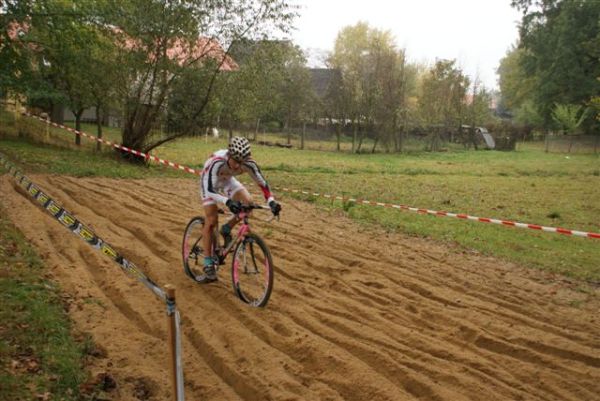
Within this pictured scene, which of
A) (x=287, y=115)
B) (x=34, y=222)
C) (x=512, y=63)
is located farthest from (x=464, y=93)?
(x=34, y=222)

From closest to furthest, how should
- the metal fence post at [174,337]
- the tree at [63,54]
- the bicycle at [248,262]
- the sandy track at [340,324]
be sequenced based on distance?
the metal fence post at [174,337]
the sandy track at [340,324]
the bicycle at [248,262]
the tree at [63,54]

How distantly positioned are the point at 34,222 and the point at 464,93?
154 feet

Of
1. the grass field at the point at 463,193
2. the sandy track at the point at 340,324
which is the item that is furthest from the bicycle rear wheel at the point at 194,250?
the grass field at the point at 463,193

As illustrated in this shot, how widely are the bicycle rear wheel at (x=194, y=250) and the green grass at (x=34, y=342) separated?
5.46 ft

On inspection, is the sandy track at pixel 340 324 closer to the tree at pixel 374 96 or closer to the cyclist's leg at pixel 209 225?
the cyclist's leg at pixel 209 225

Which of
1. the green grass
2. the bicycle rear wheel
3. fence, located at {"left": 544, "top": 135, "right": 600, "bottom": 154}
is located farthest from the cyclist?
fence, located at {"left": 544, "top": 135, "right": 600, "bottom": 154}

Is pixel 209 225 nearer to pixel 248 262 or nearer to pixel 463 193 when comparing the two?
pixel 248 262

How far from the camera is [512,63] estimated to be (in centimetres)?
7944

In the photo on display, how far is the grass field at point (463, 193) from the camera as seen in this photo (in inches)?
397

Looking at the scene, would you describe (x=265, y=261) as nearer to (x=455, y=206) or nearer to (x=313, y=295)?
(x=313, y=295)

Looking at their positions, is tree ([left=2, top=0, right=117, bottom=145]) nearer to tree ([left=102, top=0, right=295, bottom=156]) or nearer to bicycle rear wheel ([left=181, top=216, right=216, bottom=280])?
tree ([left=102, top=0, right=295, bottom=156])

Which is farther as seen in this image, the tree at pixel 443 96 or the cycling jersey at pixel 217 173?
the tree at pixel 443 96

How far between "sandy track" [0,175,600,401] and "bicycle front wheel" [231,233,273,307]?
5.8 inches

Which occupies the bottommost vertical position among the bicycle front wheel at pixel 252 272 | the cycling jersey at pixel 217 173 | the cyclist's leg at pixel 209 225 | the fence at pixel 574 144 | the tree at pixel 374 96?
the bicycle front wheel at pixel 252 272
